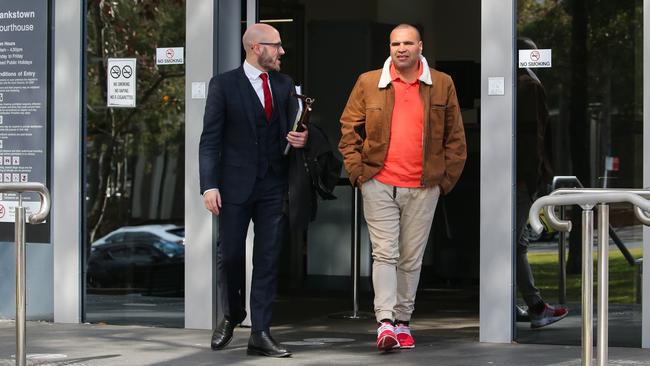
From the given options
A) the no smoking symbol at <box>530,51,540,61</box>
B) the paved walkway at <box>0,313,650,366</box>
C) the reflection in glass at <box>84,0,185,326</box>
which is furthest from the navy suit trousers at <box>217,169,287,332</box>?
the no smoking symbol at <box>530,51,540,61</box>

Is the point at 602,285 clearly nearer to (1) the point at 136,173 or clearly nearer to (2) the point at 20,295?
(2) the point at 20,295

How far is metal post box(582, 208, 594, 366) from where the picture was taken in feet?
17.5

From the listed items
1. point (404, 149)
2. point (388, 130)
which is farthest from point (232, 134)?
point (404, 149)

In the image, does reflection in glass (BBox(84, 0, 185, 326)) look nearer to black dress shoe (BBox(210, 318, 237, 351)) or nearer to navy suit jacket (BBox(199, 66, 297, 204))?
black dress shoe (BBox(210, 318, 237, 351))

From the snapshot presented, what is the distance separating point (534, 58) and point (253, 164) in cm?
199

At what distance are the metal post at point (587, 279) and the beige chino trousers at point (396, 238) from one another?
87.7 inches

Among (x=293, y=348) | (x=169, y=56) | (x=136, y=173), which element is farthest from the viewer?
(x=136, y=173)

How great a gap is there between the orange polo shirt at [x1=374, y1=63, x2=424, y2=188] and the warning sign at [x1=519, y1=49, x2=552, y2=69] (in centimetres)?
87

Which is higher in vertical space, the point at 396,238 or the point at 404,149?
the point at 404,149

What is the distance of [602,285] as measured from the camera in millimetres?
5395

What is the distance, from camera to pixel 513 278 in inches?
319

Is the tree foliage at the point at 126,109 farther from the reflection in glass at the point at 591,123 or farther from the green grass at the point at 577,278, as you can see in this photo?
the green grass at the point at 577,278

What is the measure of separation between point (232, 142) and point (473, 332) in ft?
8.00

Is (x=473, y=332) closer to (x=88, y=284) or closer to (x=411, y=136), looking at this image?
(x=411, y=136)
